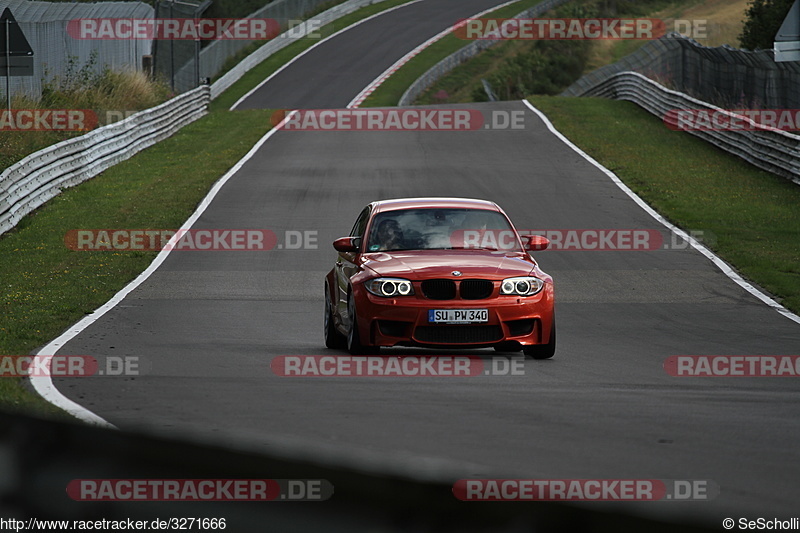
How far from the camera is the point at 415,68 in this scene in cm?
6300

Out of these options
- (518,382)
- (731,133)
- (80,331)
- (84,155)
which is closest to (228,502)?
(518,382)

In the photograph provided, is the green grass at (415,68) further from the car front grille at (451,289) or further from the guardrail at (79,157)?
the car front grille at (451,289)

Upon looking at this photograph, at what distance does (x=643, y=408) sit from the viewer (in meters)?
8.48

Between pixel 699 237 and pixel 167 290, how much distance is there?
10.2 meters

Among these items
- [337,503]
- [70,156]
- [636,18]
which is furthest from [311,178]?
[636,18]

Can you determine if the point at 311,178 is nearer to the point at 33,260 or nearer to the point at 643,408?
the point at 33,260

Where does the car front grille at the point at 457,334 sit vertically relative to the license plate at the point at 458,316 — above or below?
below

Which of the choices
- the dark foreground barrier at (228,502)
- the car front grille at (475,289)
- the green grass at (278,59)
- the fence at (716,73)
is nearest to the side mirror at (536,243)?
the car front grille at (475,289)

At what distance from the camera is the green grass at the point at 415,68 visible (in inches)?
2237

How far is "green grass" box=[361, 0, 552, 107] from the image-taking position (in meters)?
56.8

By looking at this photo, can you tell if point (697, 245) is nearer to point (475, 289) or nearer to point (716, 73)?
point (475, 289)

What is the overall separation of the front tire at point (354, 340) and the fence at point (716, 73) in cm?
2288

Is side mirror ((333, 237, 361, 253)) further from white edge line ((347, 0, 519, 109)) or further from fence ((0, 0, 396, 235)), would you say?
white edge line ((347, 0, 519, 109))

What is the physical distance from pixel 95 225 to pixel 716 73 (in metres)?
24.0
